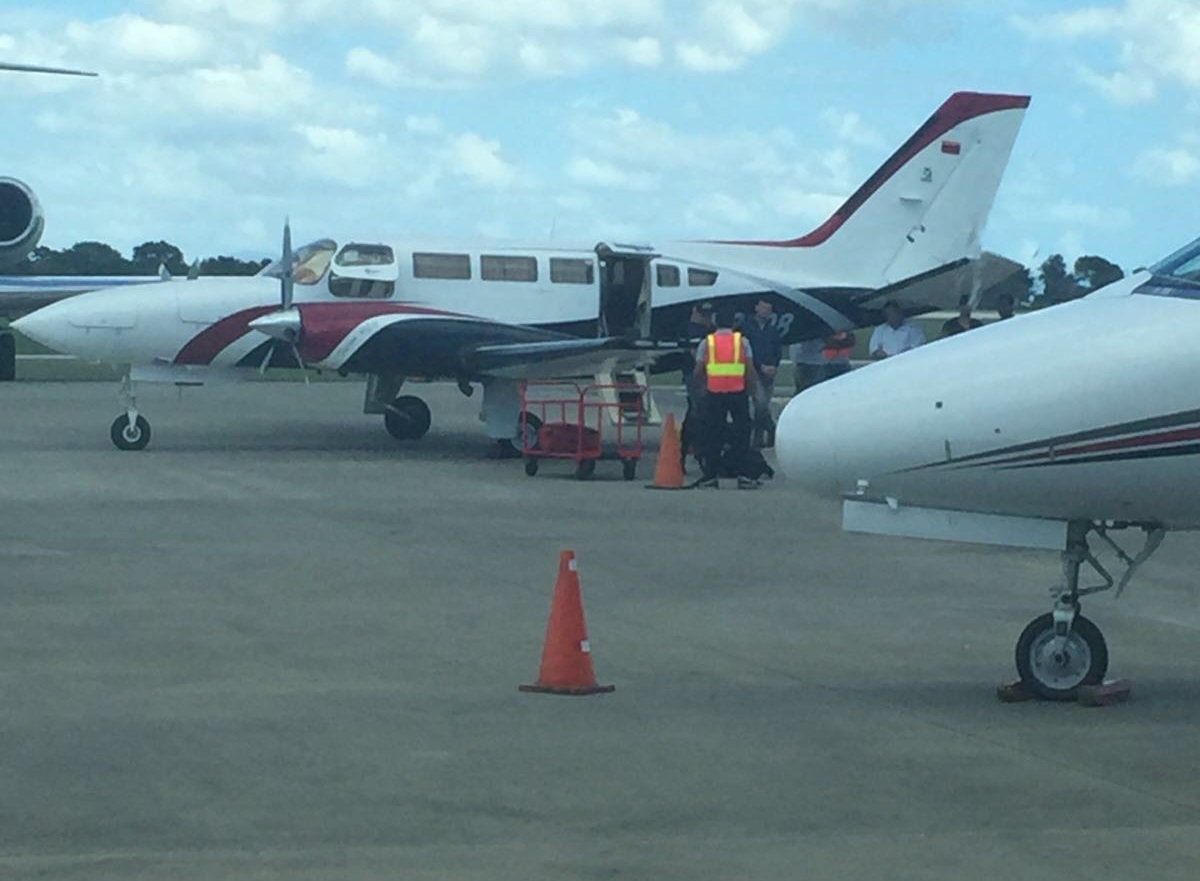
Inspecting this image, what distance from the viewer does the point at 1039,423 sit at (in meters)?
7.86

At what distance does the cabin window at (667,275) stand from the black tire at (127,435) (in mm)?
5818

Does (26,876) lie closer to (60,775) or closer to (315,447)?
(60,775)

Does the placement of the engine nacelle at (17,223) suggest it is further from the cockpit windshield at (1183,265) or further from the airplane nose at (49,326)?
the cockpit windshield at (1183,265)

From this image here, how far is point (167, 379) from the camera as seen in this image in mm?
22234

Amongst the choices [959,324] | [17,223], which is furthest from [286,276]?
[17,223]

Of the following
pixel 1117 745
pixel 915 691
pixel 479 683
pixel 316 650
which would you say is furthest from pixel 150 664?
pixel 1117 745

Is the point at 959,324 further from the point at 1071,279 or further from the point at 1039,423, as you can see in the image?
the point at 1039,423

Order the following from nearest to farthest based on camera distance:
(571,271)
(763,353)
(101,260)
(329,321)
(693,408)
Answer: (693,408)
(329,321)
(763,353)
(571,271)
(101,260)

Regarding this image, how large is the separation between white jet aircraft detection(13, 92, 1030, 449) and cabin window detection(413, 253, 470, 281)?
24 mm

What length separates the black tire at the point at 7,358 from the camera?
37.2m

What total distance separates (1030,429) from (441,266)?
1558 cm

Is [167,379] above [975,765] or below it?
above

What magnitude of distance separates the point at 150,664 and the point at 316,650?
0.80 meters

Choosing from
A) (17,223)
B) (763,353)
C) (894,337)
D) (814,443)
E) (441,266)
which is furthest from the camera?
(17,223)
